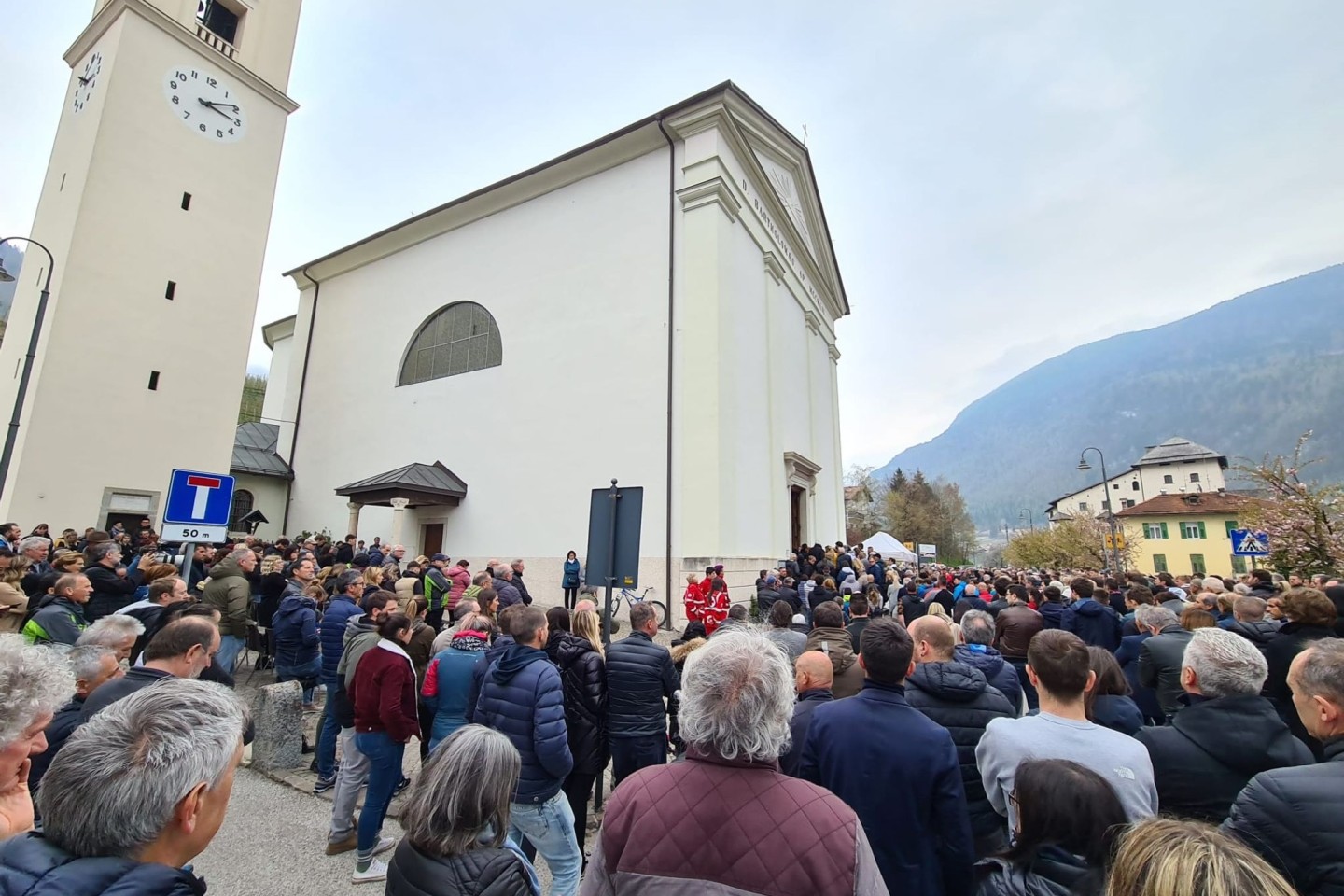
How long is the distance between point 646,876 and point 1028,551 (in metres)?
56.8

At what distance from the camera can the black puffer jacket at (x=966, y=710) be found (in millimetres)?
2859

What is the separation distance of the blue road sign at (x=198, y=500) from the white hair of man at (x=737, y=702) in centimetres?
677

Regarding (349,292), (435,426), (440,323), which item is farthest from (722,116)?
(349,292)

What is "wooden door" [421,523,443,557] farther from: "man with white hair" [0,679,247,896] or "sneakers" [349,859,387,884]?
"man with white hair" [0,679,247,896]

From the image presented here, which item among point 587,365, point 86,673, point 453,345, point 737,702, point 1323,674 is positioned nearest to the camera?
point 737,702

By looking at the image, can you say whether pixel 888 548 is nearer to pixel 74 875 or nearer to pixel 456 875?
pixel 456 875

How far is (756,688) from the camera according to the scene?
174cm

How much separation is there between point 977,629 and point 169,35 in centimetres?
2497

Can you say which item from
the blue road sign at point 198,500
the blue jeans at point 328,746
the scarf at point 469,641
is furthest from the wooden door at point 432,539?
the scarf at point 469,641

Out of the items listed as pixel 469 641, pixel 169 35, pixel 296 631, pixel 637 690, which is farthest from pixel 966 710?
pixel 169 35

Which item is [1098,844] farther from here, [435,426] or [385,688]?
[435,426]

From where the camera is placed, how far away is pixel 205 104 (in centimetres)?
1822

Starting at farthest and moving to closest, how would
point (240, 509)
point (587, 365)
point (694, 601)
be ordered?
point (240, 509) → point (587, 365) → point (694, 601)

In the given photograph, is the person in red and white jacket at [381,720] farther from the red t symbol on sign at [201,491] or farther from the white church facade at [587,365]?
the white church facade at [587,365]
